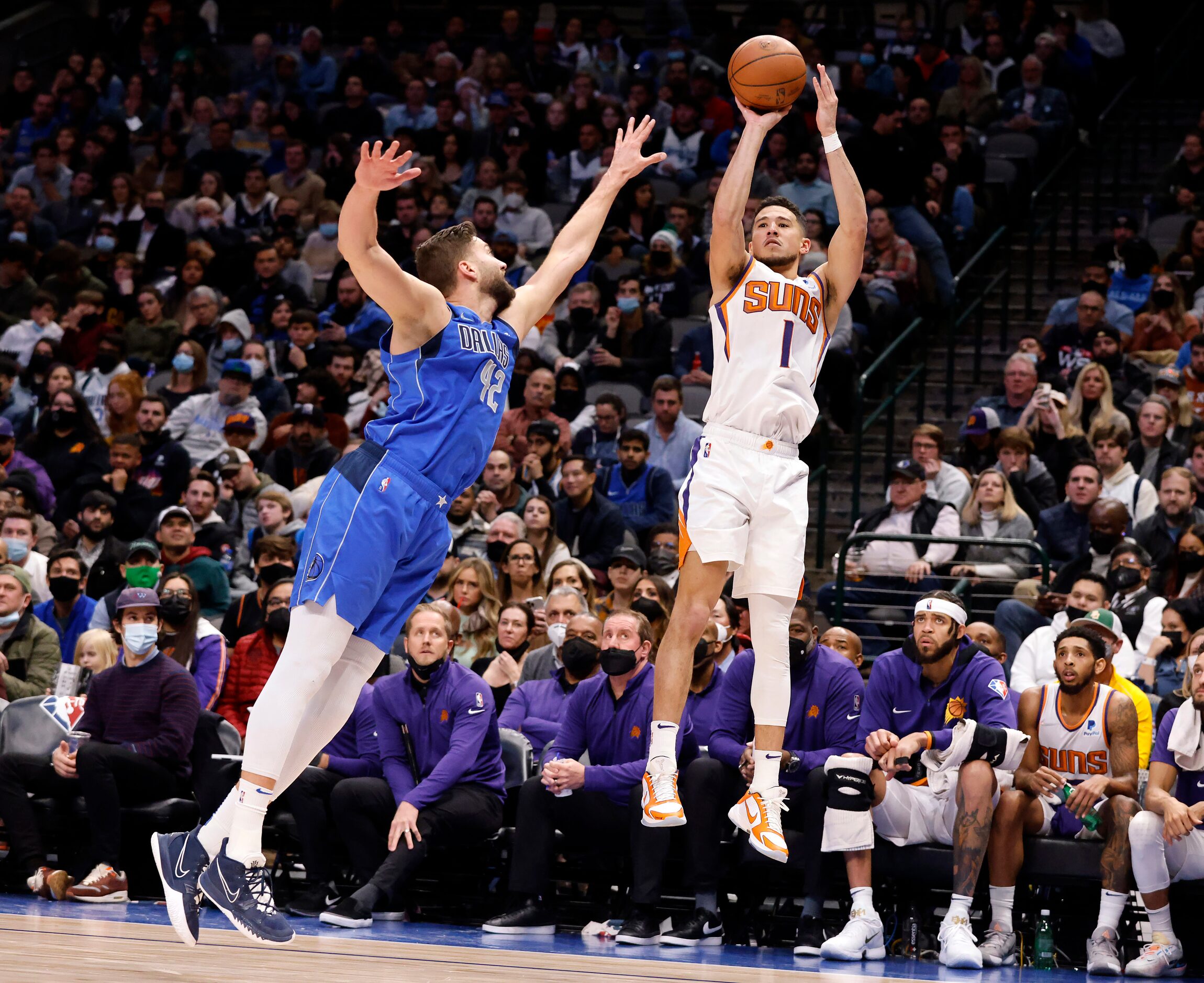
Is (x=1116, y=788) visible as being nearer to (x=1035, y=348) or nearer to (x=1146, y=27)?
(x=1035, y=348)

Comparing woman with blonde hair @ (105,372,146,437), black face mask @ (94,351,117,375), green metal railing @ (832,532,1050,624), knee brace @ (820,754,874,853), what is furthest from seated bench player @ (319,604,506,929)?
black face mask @ (94,351,117,375)

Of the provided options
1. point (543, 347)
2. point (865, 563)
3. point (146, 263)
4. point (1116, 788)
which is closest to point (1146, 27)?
point (543, 347)

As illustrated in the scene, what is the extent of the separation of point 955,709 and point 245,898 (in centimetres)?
386

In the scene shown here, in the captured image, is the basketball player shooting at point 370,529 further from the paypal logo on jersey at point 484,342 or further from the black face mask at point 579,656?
the black face mask at point 579,656

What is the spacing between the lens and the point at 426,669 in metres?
8.51

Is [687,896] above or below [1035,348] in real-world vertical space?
below

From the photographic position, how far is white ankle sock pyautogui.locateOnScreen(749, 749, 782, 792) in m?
6.18

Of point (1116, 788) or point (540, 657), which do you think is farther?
point (540, 657)

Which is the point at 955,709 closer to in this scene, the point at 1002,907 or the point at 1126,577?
the point at 1002,907

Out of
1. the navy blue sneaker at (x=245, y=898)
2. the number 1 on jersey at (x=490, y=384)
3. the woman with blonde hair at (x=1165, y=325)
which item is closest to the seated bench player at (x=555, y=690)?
the number 1 on jersey at (x=490, y=384)

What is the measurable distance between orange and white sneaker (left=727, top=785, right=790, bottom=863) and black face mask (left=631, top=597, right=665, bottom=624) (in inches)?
123

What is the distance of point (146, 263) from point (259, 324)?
204 centimetres

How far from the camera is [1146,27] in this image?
17.6 meters

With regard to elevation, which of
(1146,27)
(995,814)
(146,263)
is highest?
(1146,27)
